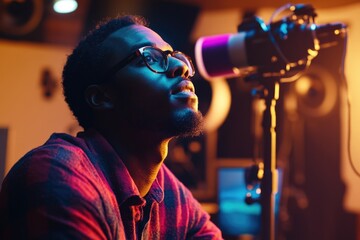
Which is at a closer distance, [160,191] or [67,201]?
[67,201]

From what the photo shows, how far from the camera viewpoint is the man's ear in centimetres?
158

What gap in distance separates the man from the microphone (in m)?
0.30

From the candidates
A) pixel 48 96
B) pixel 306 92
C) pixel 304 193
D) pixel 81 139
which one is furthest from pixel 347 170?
pixel 81 139

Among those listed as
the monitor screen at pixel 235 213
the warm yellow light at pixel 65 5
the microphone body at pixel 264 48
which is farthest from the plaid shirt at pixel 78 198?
the warm yellow light at pixel 65 5

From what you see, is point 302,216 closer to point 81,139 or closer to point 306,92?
point 306,92

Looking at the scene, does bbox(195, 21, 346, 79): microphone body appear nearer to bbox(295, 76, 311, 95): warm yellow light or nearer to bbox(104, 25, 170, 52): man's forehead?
bbox(104, 25, 170, 52): man's forehead

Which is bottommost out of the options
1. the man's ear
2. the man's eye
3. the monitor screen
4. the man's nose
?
the monitor screen

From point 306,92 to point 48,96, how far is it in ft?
7.97

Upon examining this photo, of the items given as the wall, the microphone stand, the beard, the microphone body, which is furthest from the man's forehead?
the wall

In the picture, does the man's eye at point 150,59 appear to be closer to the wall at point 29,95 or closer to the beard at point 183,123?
the beard at point 183,123

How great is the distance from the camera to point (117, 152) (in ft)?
5.09

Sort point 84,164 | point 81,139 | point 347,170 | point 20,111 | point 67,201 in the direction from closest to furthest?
point 67,201, point 84,164, point 81,139, point 20,111, point 347,170

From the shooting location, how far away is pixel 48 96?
423cm

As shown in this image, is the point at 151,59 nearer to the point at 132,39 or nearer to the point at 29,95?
the point at 132,39
